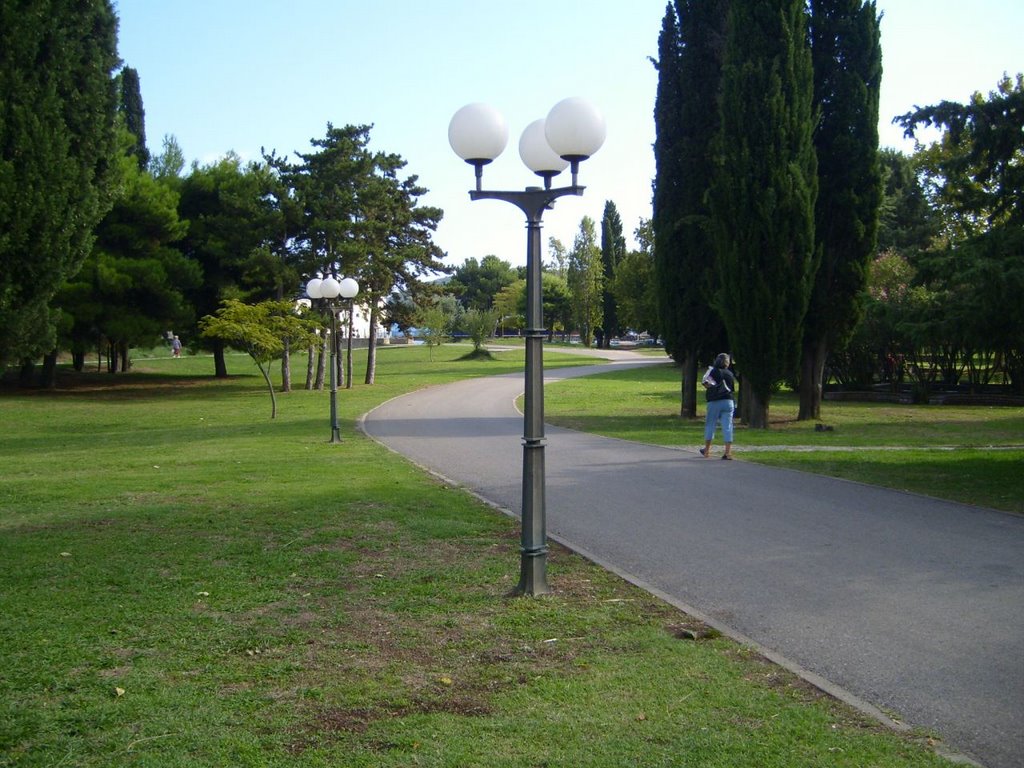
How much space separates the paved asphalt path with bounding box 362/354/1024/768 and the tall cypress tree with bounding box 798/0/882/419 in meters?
11.0

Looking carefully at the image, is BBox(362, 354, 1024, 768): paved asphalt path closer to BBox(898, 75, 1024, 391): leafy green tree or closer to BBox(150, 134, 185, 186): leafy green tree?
Result: BBox(898, 75, 1024, 391): leafy green tree

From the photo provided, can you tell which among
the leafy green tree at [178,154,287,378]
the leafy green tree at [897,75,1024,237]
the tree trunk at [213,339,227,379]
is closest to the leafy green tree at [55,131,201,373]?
the leafy green tree at [178,154,287,378]

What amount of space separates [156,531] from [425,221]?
37493 mm

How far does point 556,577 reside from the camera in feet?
23.1

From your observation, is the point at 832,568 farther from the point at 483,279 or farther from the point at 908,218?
the point at 483,279

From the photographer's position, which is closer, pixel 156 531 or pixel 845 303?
pixel 156 531

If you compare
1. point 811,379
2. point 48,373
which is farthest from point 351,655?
point 48,373

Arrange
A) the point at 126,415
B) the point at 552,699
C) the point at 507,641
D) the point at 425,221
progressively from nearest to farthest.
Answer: the point at 552,699, the point at 507,641, the point at 126,415, the point at 425,221

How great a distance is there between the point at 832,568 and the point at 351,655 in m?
3.98

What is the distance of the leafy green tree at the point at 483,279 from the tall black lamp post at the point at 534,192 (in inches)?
4193

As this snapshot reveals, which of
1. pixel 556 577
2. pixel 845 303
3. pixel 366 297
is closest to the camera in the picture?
pixel 556 577

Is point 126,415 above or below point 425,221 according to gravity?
below

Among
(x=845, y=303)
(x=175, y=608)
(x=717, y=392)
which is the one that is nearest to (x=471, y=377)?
(x=845, y=303)

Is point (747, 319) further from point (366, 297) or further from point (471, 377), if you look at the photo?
point (471, 377)
